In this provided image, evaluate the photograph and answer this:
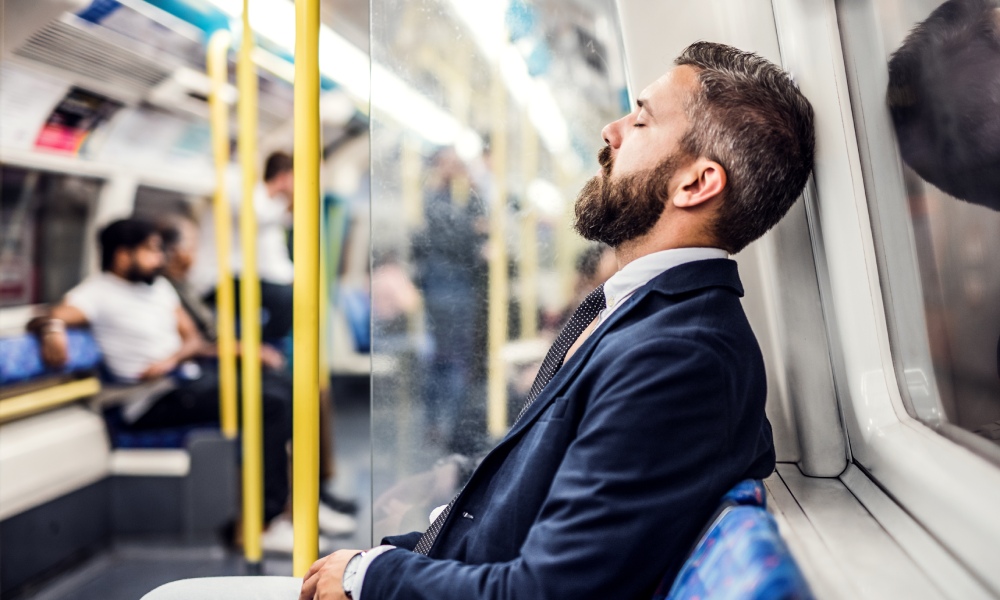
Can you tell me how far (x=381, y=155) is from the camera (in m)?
1.67

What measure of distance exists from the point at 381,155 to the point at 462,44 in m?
0.34

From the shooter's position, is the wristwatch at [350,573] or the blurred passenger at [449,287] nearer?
the wristwatch at [350,573]

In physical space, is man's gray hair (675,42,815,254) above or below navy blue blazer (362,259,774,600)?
above

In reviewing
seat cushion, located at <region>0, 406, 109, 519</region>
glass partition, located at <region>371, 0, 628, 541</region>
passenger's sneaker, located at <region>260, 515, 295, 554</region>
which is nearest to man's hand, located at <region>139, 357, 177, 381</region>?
seat cushion, located at <region>0, 406, 109, 519</region>

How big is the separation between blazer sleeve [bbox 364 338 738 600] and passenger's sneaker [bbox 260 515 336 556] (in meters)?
3.05

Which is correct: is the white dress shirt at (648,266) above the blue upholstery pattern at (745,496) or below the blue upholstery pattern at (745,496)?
above

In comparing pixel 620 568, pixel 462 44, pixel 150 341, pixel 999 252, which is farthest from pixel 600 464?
pixel 150 341

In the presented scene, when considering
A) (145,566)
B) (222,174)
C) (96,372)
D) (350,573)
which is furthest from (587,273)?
(96,372)

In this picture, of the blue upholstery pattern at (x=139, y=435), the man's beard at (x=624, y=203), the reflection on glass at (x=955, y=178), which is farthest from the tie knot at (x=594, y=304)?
the blue upholstery pattern at (x=139, y=435)

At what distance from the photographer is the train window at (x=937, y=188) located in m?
1.05

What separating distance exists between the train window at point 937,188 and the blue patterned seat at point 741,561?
0.41 meters

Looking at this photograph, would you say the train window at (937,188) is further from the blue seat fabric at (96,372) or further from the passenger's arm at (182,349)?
the passenger's arm at (182,349)

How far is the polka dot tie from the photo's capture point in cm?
123

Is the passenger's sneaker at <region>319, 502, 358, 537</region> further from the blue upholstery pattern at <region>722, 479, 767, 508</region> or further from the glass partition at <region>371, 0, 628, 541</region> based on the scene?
the blue upholstery pattern at <region>722, 479, 767, 508</region>
